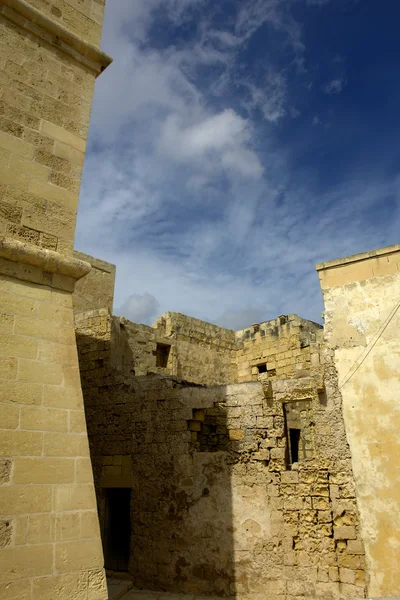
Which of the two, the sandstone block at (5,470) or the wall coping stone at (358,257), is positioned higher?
the wall coping stone at (358,257)

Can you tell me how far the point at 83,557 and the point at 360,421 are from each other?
4624 mm

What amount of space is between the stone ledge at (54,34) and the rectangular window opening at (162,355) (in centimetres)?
766

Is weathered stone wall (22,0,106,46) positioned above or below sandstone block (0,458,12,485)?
above

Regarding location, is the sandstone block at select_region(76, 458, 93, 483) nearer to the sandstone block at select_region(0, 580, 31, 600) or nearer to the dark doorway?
the sandstone block at select_region(0, 580, 31, 600)

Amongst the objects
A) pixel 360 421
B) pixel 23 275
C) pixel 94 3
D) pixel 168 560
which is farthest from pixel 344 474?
pixel 94 3

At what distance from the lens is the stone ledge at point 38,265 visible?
3468 mm

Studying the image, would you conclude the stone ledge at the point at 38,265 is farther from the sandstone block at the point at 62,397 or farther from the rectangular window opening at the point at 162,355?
the rectangular window opening at the point at 162,355

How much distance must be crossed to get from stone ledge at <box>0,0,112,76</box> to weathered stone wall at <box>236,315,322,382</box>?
8.31 m

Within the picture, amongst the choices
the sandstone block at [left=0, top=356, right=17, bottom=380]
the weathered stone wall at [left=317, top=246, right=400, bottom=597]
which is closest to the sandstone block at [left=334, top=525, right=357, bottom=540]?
the weathered stone wall at [left=317, top=246, right=400, bottom=597]

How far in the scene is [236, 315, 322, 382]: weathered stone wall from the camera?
1174 cm

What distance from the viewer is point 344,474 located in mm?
6434

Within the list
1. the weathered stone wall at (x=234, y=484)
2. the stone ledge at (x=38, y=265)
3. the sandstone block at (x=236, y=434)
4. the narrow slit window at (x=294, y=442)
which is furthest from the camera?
the narrow slit window at (x=294, y=442)

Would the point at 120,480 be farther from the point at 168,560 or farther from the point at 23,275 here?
the point at 23,275

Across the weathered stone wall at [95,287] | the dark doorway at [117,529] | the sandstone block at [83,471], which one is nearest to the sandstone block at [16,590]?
the sandstone block at [83,471]
